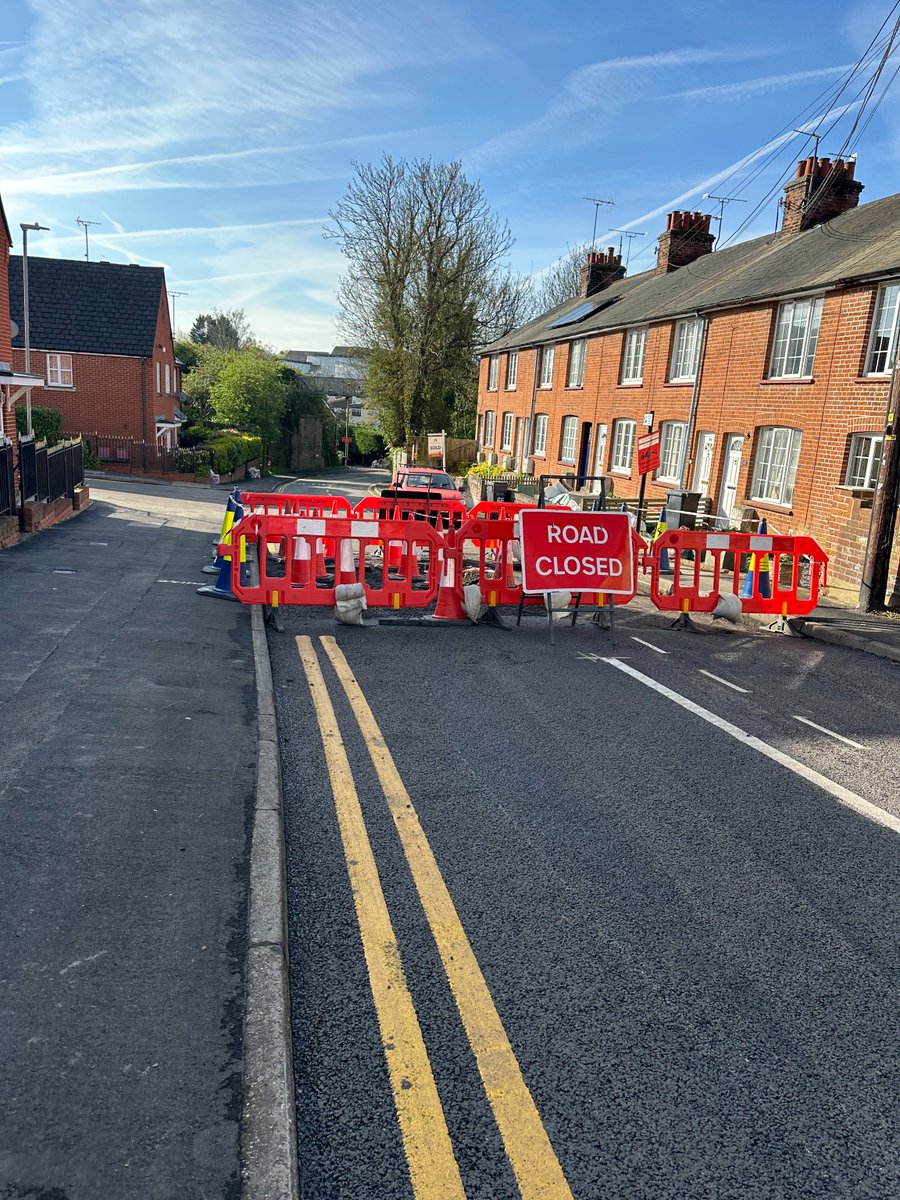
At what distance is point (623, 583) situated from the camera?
10125 millimetres

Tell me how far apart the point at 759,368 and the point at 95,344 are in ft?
102

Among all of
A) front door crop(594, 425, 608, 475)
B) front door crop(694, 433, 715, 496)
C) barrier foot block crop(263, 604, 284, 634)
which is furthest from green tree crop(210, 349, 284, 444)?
barrier foot block crop(263, 604, 284, 634)

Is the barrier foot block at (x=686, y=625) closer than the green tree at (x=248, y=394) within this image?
Yes

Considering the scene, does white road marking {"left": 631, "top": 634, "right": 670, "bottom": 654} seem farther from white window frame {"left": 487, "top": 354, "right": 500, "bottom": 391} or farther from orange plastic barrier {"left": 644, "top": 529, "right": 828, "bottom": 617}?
white window frame {"left": 487, "top": 354, "right": 500, "bottom": 391}

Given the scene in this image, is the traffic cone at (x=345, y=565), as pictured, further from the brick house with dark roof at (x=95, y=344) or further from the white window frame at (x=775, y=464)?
the brick house with dark roof at (x=95, y=344)

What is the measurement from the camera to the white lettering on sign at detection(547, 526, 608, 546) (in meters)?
9.83

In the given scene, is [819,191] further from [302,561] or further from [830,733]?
[830,733]

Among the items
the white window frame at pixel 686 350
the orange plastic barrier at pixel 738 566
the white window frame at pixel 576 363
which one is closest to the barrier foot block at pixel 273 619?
the orange plastic barrier at pixel 738 566

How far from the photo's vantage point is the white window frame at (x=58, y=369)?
3709cm

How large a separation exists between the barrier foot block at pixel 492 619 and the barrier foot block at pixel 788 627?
3795 millimetres

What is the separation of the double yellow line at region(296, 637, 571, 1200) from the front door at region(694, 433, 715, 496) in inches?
709

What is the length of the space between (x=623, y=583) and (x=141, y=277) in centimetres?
3799

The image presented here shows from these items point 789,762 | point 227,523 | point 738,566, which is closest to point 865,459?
point 738,566

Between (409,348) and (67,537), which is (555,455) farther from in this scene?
(67,537)
